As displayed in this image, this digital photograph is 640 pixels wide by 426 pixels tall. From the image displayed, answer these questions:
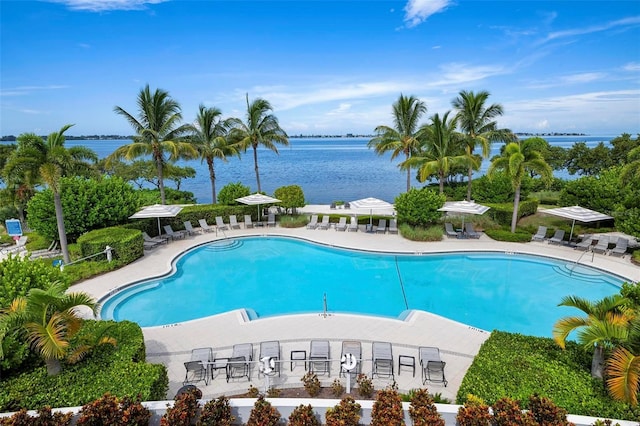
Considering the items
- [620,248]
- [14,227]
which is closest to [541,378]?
[620,248]

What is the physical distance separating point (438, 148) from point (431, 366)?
15789 millimetres

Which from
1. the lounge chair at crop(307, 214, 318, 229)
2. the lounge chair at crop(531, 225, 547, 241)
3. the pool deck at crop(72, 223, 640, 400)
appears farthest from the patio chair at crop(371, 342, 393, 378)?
the lounge chair at crop(531, 225, 547, 241)

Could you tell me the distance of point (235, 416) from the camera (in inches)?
225

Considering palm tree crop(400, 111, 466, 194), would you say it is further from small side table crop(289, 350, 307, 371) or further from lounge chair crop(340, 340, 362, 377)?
small side table crop(289, 350, 307, 371)

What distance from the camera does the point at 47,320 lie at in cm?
605

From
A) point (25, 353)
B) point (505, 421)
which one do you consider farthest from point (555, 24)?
point (25, 353)

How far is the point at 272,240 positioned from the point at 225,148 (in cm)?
737

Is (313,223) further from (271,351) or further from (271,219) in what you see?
(271,351)

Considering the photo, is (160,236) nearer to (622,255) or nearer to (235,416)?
(235,416)

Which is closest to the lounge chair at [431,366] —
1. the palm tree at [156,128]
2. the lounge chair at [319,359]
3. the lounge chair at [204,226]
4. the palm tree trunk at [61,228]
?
the lounge chair at [319,359]

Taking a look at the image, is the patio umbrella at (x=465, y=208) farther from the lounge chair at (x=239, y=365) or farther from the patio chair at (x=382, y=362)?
the lounge chair at (x=239, y=365)

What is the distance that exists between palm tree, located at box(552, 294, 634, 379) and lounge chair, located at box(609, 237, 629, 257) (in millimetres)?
11966

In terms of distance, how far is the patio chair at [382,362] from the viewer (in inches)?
298

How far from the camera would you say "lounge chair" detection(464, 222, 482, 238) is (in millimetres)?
18406
